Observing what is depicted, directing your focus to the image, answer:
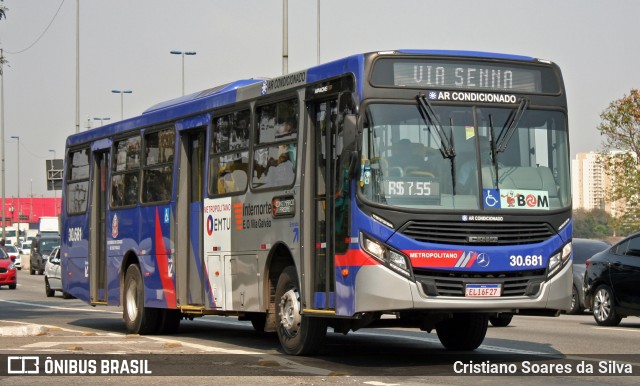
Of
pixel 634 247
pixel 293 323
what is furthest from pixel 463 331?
pixel 634 247

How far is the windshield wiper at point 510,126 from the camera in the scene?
43.7 ft

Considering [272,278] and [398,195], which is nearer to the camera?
[398,195]

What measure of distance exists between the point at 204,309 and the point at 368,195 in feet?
16.7

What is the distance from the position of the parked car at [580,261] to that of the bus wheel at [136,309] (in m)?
11.1

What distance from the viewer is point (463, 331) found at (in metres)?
15.5

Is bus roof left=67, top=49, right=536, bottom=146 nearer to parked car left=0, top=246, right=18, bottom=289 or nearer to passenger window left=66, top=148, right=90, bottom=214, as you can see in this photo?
passenger window left=66, top=148, right=90, bottom=214

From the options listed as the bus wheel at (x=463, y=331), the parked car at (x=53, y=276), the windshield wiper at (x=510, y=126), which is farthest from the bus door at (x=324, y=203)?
the parked car at (x=53, y=276)

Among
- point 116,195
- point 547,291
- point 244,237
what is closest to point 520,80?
point 547,291

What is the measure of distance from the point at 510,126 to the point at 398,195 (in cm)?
151

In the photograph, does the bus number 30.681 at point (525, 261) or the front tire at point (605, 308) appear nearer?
the bus number 30.681 at point (525, 261)

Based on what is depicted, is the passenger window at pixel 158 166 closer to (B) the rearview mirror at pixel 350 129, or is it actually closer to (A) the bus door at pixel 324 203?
(A) the bus door at pixel 324 203

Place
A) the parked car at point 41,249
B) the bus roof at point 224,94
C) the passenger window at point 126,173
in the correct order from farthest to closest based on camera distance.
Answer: the parked car at point 41,249, the passenger window at point 126,173, the bus roof at point 224,94

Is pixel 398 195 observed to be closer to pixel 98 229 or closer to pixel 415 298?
pixel 415 298

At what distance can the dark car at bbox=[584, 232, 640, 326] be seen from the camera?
2119 centimetres
